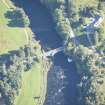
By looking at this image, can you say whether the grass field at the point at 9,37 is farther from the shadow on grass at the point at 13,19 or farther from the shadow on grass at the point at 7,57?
the shadow on grass at the point at 7,57

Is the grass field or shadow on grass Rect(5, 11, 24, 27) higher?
shadow on grass Rect(5, 11, 24, 27)

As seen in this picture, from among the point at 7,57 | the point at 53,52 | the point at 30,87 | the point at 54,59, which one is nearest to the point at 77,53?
the point at 54,59

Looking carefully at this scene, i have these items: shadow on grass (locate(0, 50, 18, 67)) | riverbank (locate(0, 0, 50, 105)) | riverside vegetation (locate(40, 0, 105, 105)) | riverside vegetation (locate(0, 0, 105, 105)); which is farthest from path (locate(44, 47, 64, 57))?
shadow on grass (locate(0, 50, 18, 67))

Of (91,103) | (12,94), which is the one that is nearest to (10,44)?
(12,94)

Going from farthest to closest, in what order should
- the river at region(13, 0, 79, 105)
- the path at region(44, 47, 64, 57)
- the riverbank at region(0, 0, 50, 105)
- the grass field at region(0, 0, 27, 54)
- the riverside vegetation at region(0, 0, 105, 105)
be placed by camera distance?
the path at region(44, 47, 64, 57), the grass field at region(0, 0, 27, 54), the river at region(13, 0, 79, 105), the riverbank at region(0, 0, 50, 105), the riverside vegetation at region(0, 0, 105, 105)

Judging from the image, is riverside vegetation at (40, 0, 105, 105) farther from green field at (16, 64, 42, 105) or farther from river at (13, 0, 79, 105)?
green field at (16, 64, 42, 105)

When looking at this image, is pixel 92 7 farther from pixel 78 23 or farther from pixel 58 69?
pixel 58 69
